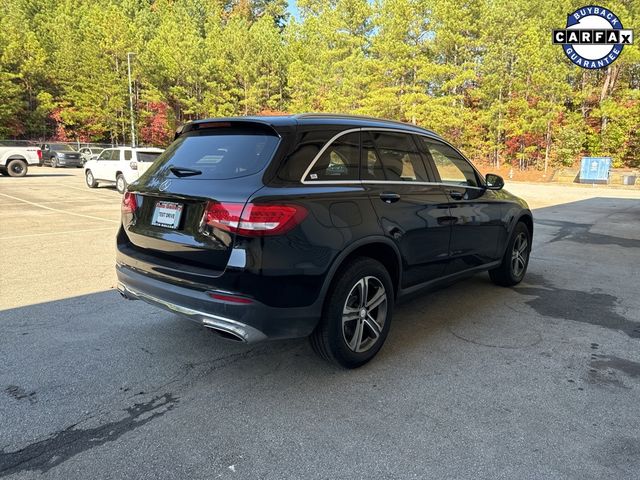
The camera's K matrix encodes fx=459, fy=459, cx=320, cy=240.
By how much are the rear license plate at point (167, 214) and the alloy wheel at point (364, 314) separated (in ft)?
4.14

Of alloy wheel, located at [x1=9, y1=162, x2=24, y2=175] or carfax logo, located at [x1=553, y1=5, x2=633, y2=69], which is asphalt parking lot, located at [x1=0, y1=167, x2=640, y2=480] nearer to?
alloy wheel, located at [x1=9, y1=162, x2=24, y2=175]

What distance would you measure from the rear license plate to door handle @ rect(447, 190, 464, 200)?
94.2 inches

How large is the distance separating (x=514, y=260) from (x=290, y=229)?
3764 millimetres

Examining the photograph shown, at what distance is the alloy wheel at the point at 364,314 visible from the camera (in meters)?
3.23

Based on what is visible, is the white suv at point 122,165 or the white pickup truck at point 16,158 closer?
the white suv at point 122,165

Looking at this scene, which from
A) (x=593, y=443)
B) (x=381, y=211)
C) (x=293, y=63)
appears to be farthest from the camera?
(x=293, y=63)

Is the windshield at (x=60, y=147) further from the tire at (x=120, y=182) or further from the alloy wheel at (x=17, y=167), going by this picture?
the tire at (x=120, y=182)

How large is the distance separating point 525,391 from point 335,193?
5.99 feet

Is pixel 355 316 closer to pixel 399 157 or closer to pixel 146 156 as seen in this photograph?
pixel 399 157

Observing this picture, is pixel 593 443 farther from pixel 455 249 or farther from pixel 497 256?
pixel 497 256

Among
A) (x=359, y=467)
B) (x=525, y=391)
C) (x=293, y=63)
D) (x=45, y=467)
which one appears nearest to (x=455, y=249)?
(x=525, y=391)

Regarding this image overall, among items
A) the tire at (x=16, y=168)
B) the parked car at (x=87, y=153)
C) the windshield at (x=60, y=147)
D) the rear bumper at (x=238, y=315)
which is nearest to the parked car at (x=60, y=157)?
the windshield at (x=60, y=147)

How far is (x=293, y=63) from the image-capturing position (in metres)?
45.1

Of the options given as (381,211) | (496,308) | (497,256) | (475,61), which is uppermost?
(475,61)
